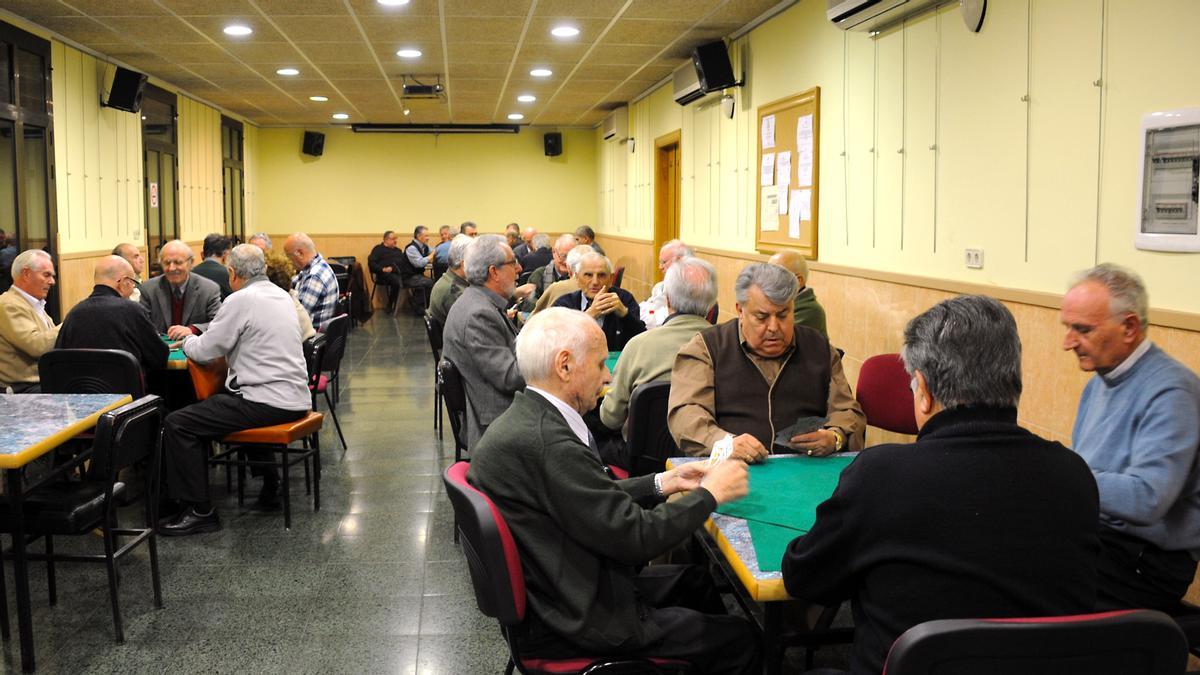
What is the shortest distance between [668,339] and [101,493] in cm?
226

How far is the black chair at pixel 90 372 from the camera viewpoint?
4742mm

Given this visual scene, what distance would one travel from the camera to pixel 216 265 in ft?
27.1

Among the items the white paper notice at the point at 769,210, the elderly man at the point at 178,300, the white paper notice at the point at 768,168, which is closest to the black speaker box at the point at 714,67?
the white paper notice at the point at 768,168

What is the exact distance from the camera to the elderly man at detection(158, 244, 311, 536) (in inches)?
193

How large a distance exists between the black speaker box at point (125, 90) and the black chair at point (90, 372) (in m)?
6.03

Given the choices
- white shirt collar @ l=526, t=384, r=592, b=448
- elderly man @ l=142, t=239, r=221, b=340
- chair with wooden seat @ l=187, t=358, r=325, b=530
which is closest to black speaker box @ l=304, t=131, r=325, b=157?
elderly man @ l=142, t=239, r=221, b=340

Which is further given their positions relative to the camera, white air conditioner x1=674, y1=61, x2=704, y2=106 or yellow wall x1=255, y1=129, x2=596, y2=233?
yellow wall x1=255, y1=129, x2=596, y2=233

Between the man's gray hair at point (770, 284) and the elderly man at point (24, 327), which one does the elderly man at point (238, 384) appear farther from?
the man's gray hair at point (770, 284)

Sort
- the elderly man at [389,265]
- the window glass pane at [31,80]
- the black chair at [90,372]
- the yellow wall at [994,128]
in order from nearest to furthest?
the yellow wall at [994,128] → the black chair at [90,372] → the window glass pane at [31,80] → the elderly man at [389,265]

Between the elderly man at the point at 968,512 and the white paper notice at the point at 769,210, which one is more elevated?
the white paper notice at the point at 769,210

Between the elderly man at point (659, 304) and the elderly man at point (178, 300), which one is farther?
the elderly man at point (178, 300)

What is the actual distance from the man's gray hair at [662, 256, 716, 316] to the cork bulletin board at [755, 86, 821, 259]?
3.31m

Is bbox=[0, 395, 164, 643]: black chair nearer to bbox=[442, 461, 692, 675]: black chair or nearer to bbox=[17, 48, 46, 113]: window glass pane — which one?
bbox=[442, 461, 692, 675]: black chair

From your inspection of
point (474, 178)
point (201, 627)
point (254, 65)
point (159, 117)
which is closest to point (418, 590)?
point (201, 627)
